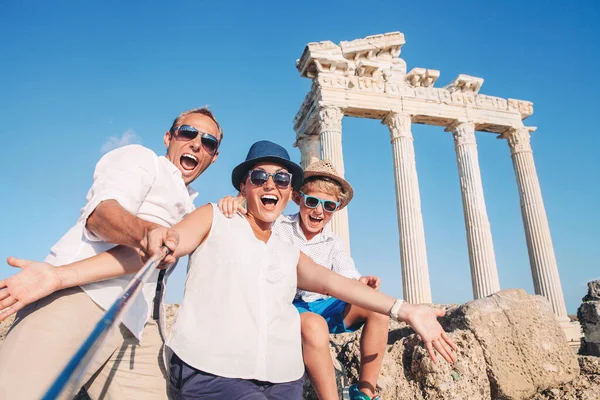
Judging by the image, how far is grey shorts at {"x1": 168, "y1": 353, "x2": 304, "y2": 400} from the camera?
75.4 inches

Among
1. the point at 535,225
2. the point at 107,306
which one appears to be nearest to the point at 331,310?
the point at 107,306

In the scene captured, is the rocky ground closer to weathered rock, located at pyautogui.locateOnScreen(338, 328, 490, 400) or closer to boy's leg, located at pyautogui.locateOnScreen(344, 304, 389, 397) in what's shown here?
weathered rock, located at pyautogui.locateOnScreen(338, 328, 490, 400)

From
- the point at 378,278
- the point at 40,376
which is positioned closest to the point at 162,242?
the point at 40,376

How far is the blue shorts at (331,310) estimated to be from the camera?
3598 millimetres

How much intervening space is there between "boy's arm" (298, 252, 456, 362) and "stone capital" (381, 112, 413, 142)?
14.5 m

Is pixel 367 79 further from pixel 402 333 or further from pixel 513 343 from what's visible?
pixel 513 343

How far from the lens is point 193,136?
3.05 meters

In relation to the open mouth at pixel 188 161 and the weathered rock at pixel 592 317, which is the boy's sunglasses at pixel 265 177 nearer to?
the open mouth at pixel 188 161

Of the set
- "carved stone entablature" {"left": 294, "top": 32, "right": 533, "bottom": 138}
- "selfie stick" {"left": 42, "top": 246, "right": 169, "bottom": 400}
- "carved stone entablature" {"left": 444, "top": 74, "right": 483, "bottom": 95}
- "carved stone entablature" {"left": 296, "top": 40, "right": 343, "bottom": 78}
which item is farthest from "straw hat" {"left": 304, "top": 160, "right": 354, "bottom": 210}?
"carved stone entablature" {"left": 444, "top": 74, "right": 483, "bottom": 95}

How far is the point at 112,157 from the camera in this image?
2395 mm

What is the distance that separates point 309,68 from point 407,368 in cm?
1374

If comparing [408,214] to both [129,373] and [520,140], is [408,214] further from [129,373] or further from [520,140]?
[129,373]

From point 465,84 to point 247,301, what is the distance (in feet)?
59.3

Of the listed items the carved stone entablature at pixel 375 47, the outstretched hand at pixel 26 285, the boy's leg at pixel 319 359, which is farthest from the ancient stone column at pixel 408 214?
the outstretched hand at pixel 26 285
